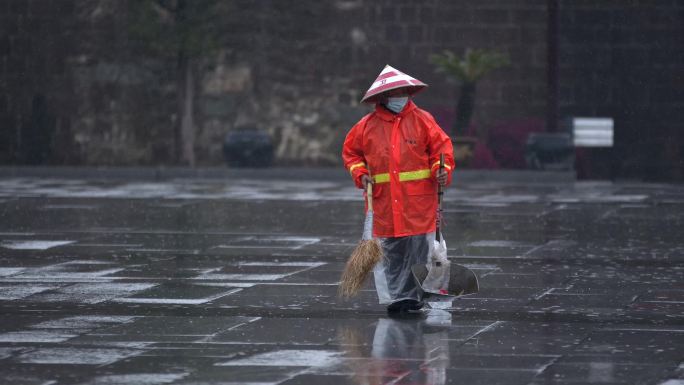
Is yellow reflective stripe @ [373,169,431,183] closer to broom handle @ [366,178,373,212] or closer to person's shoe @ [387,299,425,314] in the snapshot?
broom handle @ [366,178,373,212]

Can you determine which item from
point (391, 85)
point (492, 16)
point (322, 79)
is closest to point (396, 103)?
point (391, 85)

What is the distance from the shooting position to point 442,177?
10.2m

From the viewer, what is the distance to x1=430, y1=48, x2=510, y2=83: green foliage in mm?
28125

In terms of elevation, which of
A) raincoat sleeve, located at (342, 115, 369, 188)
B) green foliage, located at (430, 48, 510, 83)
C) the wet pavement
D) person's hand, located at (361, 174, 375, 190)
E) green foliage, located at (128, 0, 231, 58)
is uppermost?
green foliage, located at (128, 0, 231, 58)

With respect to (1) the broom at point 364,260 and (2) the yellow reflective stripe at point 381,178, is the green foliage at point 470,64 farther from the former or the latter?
(1) the broom at point 364,260

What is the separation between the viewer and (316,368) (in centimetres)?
804

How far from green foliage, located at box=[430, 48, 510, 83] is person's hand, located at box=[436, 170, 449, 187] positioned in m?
18.0

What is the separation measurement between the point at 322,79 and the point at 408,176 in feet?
64.4

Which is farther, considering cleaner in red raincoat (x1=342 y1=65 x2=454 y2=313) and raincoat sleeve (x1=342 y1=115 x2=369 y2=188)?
raincoat sleeve (x1=342 y1=115 x2=369 y2=188)

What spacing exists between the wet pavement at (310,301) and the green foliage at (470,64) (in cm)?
781

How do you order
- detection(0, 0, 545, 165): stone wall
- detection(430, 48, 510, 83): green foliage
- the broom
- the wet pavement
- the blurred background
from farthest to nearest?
detection(0, 0, 545, 165): stone wall → detection(430, 48, 510, 83): green foliage → the blurred background → the broom → the wet pavement

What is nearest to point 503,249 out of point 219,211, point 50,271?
point 50,271

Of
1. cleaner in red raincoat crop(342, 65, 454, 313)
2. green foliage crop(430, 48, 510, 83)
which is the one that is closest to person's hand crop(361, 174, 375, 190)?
cleaner in red raincoat crop(342, 65, 454, 313)

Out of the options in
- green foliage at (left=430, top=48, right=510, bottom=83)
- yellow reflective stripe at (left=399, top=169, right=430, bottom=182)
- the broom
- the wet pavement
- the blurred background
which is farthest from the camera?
green foliage at (left=430, top=48, right=510, bottom=83)
